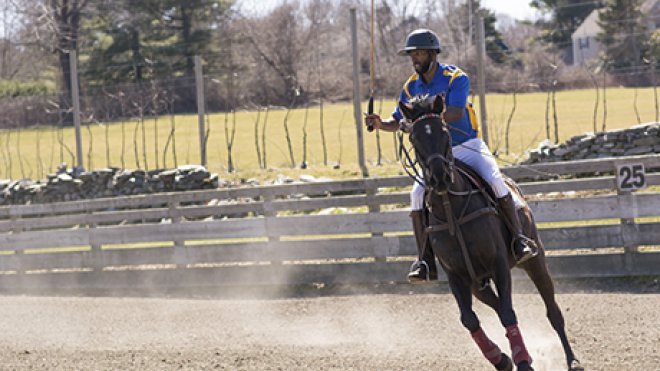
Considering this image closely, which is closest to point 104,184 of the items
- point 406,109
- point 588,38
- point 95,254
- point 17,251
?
point 17,251

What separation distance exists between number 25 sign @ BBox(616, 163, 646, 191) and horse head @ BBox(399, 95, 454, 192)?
564 centimetres

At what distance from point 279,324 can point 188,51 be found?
37396 mm

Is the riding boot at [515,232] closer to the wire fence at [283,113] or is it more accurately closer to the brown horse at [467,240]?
the brown horse at [467,240]

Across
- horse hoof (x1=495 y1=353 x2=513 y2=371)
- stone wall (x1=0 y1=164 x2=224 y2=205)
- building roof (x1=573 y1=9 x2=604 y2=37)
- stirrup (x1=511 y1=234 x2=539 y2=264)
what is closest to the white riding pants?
stirrup (x1=511 y1=234 x2=539 y2=264)

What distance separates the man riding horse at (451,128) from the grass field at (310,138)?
11525mm

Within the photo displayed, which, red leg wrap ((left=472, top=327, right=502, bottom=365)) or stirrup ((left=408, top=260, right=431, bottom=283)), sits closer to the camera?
red leg wrap ((left=472, top=327, right=502, bottom=365))

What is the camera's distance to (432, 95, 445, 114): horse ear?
7815mm

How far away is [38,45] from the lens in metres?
52.2

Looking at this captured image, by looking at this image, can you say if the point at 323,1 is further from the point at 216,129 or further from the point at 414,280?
the point at 414,280

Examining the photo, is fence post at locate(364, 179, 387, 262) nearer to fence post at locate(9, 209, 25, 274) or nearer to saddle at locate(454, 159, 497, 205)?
saddle at locate(454, 159, 497, 205)

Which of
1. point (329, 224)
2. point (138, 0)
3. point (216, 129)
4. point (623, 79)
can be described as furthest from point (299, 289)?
point (138, 0)

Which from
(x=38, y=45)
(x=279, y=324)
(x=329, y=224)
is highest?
(x=38, y=45)

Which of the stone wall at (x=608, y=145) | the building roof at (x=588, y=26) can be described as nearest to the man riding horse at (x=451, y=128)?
the stone wall at (x=608, y=145)

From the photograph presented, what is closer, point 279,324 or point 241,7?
point 279,324
